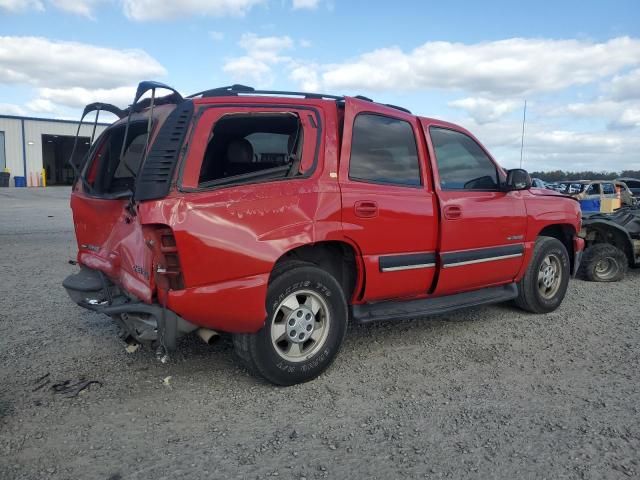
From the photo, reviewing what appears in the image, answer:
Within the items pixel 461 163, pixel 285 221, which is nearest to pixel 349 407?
pixel 285 221

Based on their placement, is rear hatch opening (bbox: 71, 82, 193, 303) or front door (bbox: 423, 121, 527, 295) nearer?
rear hatch opening (bbox: 71, 82, 193, 303)

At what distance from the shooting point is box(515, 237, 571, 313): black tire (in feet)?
18.0

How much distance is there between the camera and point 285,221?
357cm

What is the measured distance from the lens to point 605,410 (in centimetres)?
338

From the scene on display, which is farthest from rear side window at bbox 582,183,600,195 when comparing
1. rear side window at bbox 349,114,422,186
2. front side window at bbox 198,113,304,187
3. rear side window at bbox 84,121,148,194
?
rear side window at bbox 84,121,148,194

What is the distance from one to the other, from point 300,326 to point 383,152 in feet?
5.05

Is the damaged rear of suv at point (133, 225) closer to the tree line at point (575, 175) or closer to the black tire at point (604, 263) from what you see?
the black tire at point (604, 263)

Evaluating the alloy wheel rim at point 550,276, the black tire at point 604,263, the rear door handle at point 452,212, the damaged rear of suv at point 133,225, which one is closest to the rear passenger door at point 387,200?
the rear door handle at point 452,212

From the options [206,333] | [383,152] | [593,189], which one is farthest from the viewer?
[593,189]

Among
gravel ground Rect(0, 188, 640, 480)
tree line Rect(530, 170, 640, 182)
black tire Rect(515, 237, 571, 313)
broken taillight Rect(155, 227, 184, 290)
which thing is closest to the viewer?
gravel ground Rect(0, 188, 640, 480)

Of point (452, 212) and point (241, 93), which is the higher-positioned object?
point (241, 93)

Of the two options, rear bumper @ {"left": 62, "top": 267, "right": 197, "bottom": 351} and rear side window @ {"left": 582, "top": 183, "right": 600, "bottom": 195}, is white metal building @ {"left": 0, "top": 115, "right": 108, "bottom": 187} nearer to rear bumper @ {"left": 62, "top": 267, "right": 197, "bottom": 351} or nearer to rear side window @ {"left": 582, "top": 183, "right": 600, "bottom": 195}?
rear side window @ {"left": 582, "top": 183, "right": 600, "bottom": 195}

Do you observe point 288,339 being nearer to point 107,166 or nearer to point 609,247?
point 107,166

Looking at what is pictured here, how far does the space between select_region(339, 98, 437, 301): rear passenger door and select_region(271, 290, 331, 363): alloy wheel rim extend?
450 millimetres
